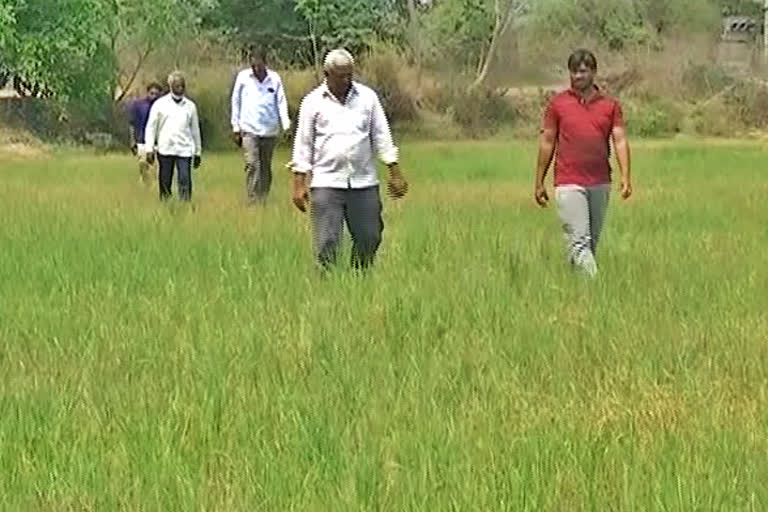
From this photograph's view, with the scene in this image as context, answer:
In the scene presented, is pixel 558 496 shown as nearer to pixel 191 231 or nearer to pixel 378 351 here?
pixel 378 351

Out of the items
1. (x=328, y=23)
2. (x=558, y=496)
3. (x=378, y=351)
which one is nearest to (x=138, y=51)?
(x=328, y=23)

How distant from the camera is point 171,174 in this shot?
16859 millimetres

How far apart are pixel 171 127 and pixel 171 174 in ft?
2.79

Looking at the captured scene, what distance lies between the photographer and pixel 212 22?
5266cm

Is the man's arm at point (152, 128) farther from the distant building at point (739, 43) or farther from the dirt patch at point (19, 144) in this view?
the distant building at point (739, 43)

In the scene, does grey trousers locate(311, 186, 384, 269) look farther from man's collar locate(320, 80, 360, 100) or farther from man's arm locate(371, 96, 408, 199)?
man's collar locate(320, 80, 360, 100)

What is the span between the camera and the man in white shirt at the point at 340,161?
1023 centimetres

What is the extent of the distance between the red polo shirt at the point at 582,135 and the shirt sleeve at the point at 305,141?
1.59 m

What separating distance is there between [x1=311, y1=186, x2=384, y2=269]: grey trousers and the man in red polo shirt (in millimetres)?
1225

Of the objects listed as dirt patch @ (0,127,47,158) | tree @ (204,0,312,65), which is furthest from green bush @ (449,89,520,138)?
dirt patch @ (0,127,47,158)

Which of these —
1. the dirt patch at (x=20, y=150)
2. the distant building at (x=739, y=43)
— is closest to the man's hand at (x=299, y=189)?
the dirt patch at (x=20, y=150)

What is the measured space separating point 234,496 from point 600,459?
1274 millimetres

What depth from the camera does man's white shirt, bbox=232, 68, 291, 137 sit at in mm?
16422

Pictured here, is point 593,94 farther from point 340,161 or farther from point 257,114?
point 257,114
